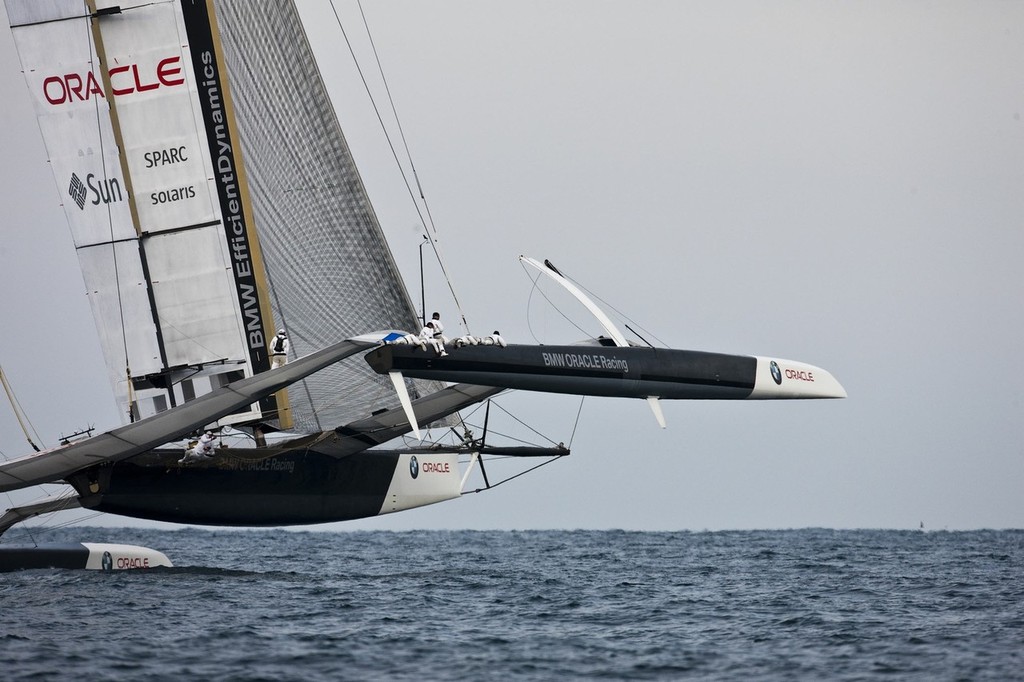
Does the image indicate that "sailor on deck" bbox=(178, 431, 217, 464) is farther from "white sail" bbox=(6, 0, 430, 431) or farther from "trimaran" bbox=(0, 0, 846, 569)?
"white sail" bbox=(6, 0, 430, 431)

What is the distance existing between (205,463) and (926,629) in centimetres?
942

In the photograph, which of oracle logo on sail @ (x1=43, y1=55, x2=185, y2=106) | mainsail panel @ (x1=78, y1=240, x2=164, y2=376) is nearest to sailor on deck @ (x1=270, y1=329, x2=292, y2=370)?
mainsail panel @ (x1=78, y1=240, x2=164, y2=376)

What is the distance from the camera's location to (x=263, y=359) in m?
18.2

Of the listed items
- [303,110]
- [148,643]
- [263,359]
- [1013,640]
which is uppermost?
[303,110]

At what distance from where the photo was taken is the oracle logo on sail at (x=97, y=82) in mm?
17766

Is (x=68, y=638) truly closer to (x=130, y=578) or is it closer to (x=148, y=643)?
(x=148, y=643)

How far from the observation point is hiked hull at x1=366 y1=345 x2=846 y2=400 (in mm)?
14141

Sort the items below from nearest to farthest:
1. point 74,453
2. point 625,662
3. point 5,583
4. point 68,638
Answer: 1. point 625,662
2. point 68,638
3. point 74,453
4. point 5,583

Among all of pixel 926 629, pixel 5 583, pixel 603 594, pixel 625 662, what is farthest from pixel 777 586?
pixel 5 583

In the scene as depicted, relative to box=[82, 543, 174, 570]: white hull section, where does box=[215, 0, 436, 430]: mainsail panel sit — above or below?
above

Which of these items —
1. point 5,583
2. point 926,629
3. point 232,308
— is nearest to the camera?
point 926,629

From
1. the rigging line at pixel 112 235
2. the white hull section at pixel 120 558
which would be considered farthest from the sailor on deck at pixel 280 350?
the white hull section at pixel 120 558

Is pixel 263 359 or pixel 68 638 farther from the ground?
pixel 263 359

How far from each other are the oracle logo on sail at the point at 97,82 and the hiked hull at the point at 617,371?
20.1 feet
